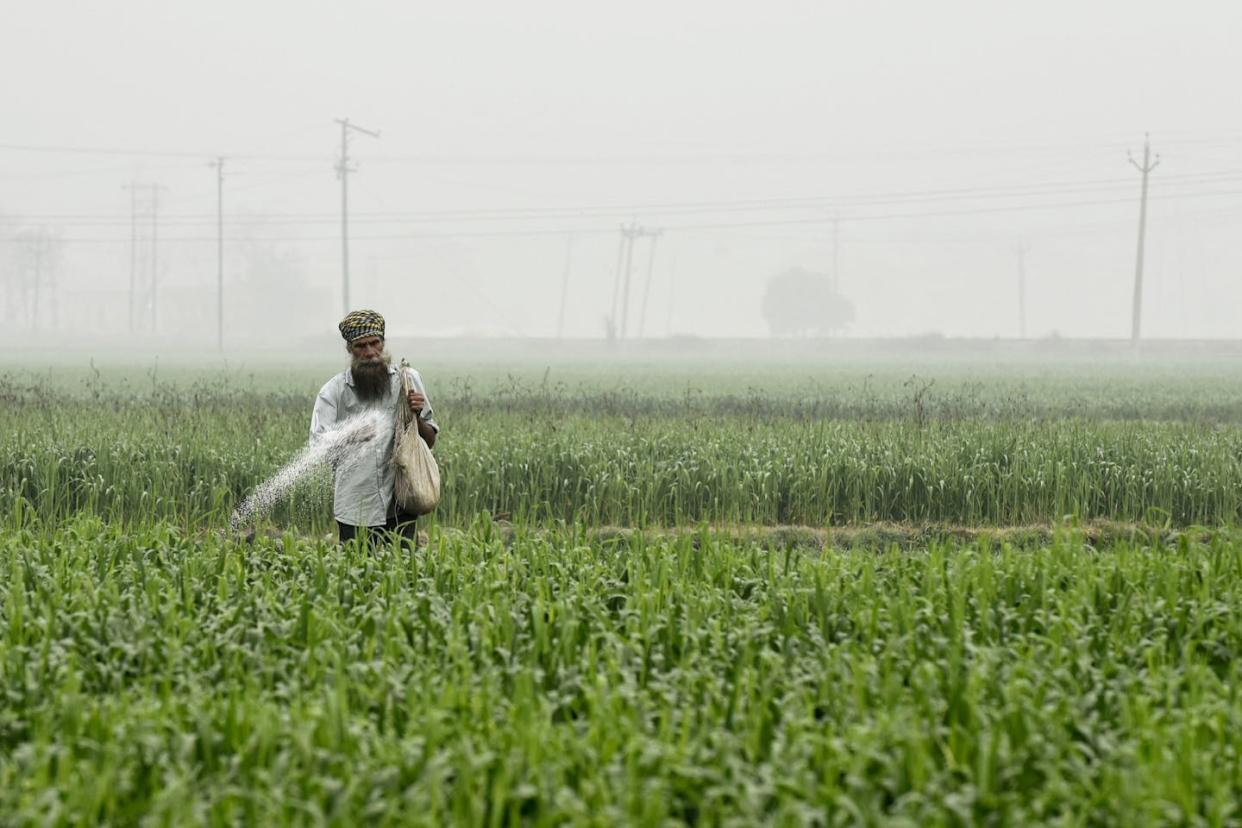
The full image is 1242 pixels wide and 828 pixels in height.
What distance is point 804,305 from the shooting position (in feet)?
424

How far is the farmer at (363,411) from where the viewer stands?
769 centimetres

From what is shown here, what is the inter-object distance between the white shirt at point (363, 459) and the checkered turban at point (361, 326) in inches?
10.4

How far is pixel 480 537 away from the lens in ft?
27.1

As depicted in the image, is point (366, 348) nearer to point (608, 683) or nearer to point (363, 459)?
point (363, 459)

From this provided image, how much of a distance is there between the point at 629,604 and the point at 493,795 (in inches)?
86.5

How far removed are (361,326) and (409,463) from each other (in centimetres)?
88

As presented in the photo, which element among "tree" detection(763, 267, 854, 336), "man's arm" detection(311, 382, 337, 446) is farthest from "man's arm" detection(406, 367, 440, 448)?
"tree" detection(763, 267, 854, 336)

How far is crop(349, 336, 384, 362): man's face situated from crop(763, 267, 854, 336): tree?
402 feet

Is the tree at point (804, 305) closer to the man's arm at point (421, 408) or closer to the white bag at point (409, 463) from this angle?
the man's arm at point (421, 408)

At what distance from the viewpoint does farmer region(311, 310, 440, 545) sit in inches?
303

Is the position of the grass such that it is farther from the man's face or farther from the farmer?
the man's face

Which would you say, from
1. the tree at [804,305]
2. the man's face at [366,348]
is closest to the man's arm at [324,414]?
the man's face at [366,348]

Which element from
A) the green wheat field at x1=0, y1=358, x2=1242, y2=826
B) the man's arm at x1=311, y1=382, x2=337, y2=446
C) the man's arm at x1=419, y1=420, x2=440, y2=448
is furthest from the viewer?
the man's arm at x1=419, y1=420, x2=440, y2=448

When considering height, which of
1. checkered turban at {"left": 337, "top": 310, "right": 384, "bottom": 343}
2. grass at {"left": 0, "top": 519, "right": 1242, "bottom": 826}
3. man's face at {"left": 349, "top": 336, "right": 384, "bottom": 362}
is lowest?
grass at {"left": 0, "top": 519, "right": 1242, "bottom": 826}
